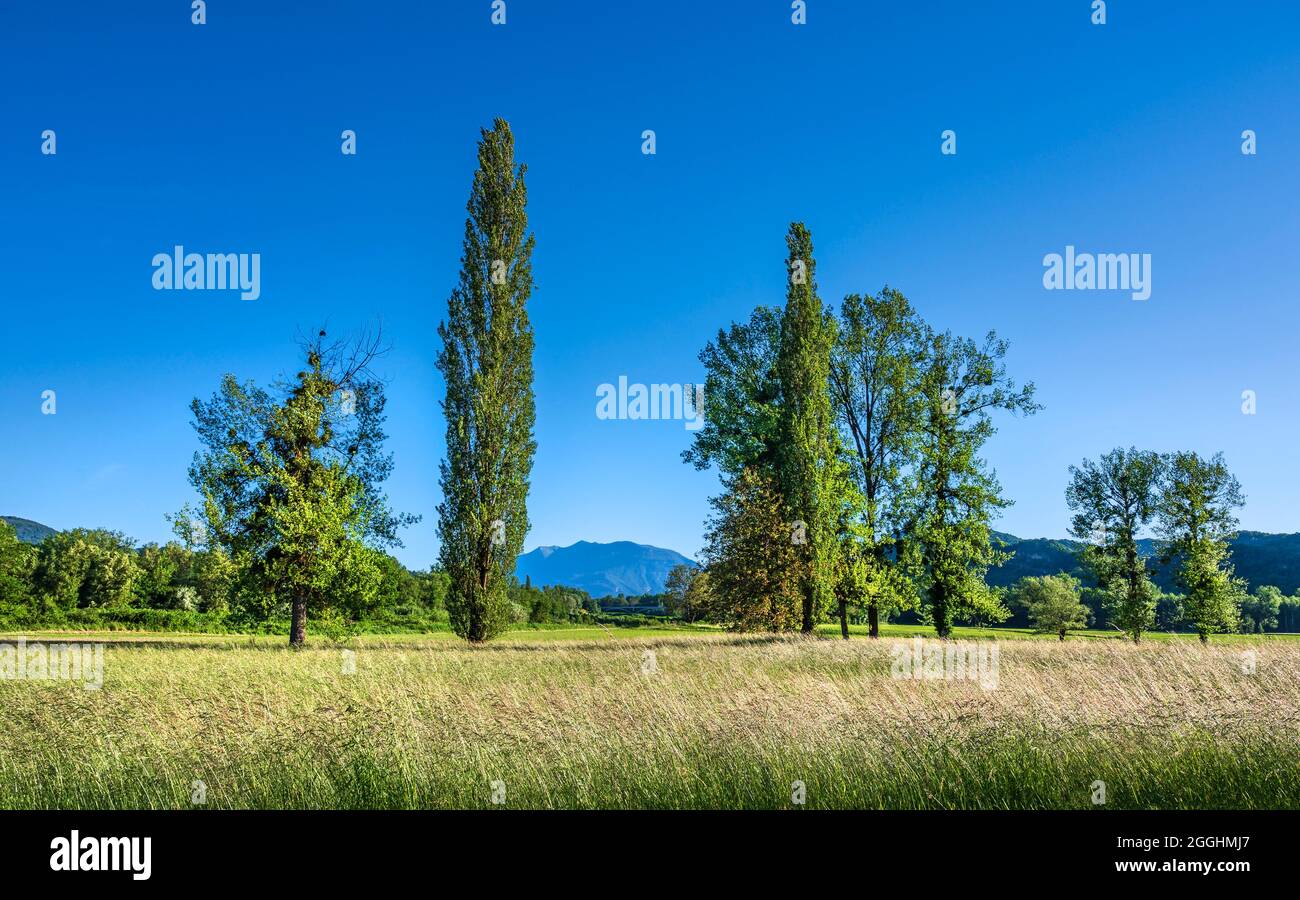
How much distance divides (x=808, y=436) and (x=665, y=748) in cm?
2249

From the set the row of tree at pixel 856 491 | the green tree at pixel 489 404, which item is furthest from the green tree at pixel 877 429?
the green tree at pixel 489 404

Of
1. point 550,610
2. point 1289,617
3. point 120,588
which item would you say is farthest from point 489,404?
point 1289,617

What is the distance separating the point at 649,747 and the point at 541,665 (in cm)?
933

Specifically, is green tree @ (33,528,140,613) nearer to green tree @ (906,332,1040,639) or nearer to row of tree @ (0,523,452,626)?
row of tree @ (0,523,452,626)

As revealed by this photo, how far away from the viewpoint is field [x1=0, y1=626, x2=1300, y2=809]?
606cm

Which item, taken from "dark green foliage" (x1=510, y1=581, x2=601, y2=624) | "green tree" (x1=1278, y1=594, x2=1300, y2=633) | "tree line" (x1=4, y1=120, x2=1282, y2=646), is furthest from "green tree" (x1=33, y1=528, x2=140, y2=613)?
"green tree" (x1=1278, y1=594, x2=1300, y2=633)

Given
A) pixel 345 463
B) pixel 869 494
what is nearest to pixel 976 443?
pixel 869 494

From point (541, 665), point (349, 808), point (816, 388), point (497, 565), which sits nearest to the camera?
point (349, 808)

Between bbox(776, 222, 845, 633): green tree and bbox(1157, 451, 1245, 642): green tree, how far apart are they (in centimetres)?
2006

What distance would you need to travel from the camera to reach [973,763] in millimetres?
6398

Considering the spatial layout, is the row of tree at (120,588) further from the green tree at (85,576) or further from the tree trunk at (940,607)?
the tree trunk at (940,607)

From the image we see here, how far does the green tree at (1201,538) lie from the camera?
114ft

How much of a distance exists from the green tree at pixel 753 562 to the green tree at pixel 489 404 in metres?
8.47
